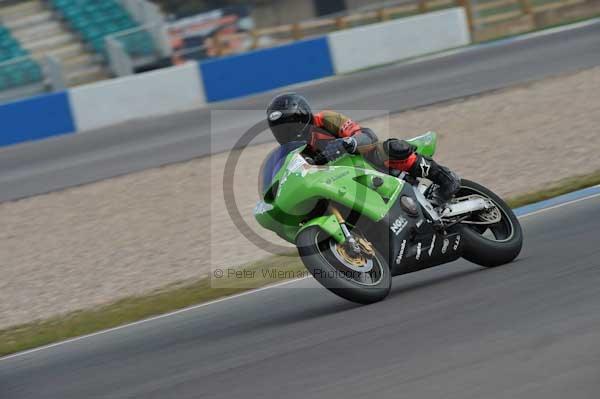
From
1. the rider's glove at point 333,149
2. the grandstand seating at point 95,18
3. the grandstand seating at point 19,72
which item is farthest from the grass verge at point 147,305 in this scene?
the grandstand seating at point 95,18

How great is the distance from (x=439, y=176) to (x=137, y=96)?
523 inches

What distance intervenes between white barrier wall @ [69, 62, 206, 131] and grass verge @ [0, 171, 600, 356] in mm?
10683

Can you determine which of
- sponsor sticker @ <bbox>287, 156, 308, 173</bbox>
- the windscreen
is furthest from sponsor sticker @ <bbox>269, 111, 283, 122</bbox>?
sponsor sticker @ <bbox>287, 156, 308, 173</bbox>

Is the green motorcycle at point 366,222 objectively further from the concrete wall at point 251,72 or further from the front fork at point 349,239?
the concrete wall at point 251,72

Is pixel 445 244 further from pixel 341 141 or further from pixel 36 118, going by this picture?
pixel 36 118

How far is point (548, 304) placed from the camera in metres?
5.15

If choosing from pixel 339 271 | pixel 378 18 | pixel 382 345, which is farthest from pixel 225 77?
pixel 382 345

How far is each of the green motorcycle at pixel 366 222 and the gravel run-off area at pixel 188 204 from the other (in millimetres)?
2896

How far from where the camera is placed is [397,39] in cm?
2053

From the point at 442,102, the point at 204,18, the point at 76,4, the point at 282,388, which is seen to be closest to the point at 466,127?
the point at 442,102

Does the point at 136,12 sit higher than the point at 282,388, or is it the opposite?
the point at 282,388

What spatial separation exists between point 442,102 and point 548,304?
9.04 metres

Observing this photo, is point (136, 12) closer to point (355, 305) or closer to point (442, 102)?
point (442, 102)

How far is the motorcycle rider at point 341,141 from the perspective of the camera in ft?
20.1
